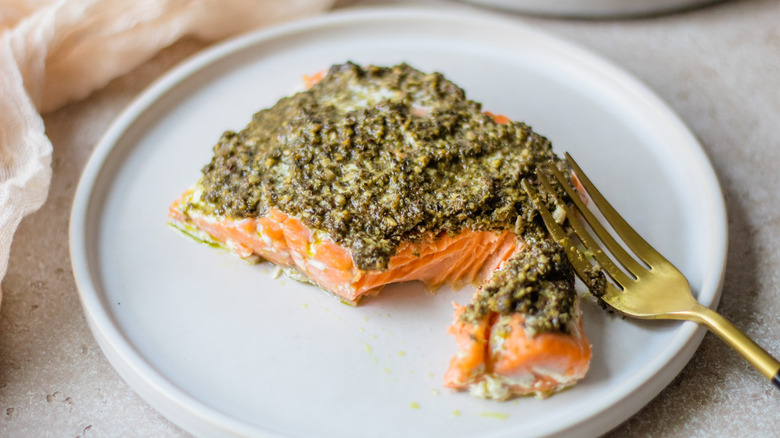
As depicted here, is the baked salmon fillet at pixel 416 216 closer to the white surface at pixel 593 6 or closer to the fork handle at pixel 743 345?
the fork handle at pixel 743 345

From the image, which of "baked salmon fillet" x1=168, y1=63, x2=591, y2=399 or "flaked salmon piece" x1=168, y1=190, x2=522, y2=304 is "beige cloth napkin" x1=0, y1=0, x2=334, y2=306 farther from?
"flaked salmon piece" x1=168, y1=190, x2=522, y2=304

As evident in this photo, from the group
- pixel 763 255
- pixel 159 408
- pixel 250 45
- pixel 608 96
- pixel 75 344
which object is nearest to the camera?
pixel 159 408

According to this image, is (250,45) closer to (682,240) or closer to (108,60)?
(108,60)

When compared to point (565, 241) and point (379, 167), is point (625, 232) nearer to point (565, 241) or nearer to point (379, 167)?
point (565, 241)

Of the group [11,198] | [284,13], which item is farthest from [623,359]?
[284,13]

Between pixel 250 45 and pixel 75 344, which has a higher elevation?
pixel 250 45

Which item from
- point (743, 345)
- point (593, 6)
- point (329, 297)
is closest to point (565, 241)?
point (743, 345)

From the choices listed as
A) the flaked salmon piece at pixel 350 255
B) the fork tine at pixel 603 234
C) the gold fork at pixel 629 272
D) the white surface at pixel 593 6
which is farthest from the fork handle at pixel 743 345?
the white surface at pixel 593 6

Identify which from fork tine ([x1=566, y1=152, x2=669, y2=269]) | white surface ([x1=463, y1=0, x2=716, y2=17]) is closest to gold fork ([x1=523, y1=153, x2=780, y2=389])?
fork tine ([x1=566, y1=152, x2=669, y2=269])

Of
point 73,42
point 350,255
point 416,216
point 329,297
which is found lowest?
point 329,297
